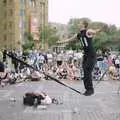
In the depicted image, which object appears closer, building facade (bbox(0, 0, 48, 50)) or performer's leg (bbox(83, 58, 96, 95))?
performer's leg (bbox(83, 58, 96, 95))

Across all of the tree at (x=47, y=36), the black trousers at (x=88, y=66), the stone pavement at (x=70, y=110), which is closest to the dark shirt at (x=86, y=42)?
the black trousers at (x=88, y=66)

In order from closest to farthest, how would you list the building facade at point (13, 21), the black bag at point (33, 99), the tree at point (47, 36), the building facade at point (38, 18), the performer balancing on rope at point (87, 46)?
1. the performer balancing on rope at point (87, 46)
2. the black bag at point (33, 99)
3. the building facade at point (13, 21)
4. the building facade at point (38, 18)
5. the tree at point (47, 36)

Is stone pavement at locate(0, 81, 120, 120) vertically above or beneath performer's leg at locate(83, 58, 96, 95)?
beneath

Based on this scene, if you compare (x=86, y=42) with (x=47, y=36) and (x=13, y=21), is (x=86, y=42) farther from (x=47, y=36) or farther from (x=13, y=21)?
(x=47, y=36)

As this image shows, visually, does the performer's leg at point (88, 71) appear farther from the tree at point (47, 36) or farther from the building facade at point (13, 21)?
the tree at point (47, 36)

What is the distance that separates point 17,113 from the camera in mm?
15406

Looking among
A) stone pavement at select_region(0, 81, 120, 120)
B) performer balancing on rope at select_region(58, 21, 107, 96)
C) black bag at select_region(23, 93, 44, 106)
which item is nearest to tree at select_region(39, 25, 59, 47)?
stone pavement at select_region(0, 81, 120, 120)

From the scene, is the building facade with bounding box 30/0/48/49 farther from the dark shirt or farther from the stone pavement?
the dark shirt

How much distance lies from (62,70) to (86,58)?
21093 millimetres

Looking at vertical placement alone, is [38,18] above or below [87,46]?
above

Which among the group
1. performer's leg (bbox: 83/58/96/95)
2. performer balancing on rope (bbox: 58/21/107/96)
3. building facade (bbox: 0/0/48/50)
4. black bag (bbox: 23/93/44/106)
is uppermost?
building facade (bbox: 0/0/48/50)

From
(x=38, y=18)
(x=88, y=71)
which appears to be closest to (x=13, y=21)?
(x=38, y=18)

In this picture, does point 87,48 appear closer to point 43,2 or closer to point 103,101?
point 103,101

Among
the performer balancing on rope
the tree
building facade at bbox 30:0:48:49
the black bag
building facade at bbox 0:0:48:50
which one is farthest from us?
the tree
